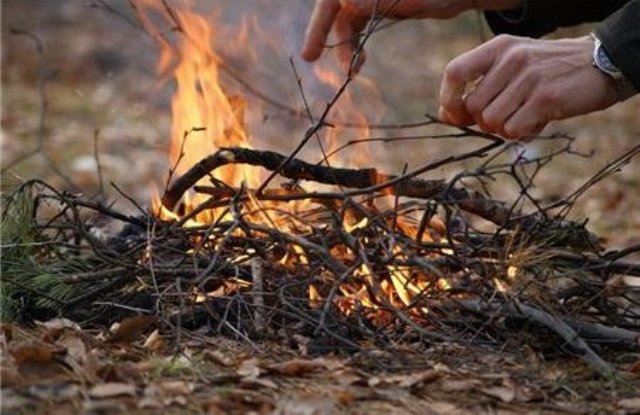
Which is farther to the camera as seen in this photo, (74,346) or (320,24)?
(320,24)

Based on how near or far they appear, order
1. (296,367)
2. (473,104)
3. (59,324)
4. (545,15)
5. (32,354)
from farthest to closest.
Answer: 1. (545,15)
2. (473,104)
3. (59,324)
4. (296,367)
5. (32,354)

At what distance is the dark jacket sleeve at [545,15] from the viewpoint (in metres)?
3.73

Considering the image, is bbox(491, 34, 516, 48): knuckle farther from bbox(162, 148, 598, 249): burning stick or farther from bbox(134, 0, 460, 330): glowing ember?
bbox(134, 0, 460, 330): glowing ember

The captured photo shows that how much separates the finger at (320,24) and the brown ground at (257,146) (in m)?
0.36

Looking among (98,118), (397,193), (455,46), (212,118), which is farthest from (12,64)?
(397,193)

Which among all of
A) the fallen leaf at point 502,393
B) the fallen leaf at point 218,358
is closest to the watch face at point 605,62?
→ the fallen leaf at point 502,393

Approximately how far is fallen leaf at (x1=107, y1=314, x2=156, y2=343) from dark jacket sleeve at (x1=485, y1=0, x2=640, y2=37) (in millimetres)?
1853

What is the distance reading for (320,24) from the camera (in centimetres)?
347

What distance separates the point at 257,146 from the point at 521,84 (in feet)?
12.8

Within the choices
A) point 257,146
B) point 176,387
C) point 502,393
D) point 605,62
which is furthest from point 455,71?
point 257,146

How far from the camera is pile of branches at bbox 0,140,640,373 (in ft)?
8.71

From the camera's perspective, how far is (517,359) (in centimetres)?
256

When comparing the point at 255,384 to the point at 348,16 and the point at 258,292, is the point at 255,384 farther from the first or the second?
the point at 348,16

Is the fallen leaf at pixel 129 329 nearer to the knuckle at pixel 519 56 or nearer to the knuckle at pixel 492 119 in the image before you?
the knuckle at pixel 492 119
